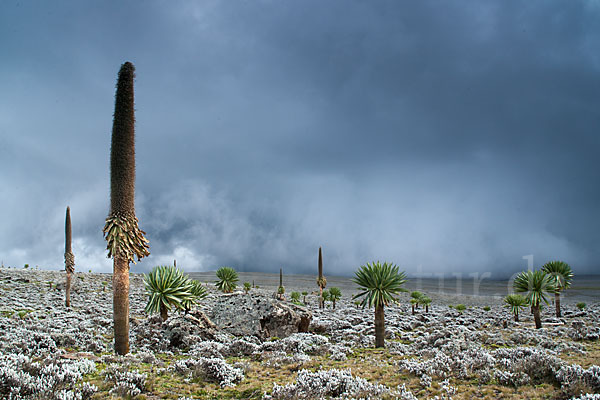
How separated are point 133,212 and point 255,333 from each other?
840cm

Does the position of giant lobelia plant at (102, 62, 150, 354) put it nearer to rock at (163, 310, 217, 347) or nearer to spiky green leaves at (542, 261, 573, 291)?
rock at (163, 310, 217, 347)

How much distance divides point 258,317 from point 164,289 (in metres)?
4.84

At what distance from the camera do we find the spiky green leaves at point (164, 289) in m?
15.7

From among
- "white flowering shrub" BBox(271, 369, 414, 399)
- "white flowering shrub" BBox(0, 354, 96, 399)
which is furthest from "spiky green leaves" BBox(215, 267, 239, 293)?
"white flowering shrub" BBox(271, 369, 414, 399)

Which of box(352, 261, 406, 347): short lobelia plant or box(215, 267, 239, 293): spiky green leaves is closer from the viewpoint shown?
box(352, 261, 406, 347): short lobelia plant

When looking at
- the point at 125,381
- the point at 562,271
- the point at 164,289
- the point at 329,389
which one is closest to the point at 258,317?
the point at 164,289

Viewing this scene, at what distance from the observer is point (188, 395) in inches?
334

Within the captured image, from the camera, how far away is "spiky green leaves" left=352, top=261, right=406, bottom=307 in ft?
50.9

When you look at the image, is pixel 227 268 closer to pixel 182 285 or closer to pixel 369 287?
pixel 182 285

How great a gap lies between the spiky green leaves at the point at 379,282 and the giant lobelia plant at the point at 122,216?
9448mm

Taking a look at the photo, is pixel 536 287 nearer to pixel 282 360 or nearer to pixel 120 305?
pixel 282 360

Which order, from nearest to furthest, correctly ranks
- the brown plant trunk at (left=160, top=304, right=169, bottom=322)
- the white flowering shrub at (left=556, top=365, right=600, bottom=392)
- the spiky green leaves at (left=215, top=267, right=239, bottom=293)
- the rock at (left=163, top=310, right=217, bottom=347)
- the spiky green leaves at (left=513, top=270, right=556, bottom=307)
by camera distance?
the white flowering shrub at (left=556, top=365, right=600, bottom=392) → the rock at (left=163, top=310, right=217, bottom=347) → the brown plant trunk at (left=160, top=304, right=169, bottom=322) → the spiky green leaves at (left=513, top=270, right=556, bottom=307) → the spiky green leaves at (left=215, top=267, right=239, bottom=293)

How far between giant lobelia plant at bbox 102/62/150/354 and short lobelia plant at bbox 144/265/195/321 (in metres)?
3.13

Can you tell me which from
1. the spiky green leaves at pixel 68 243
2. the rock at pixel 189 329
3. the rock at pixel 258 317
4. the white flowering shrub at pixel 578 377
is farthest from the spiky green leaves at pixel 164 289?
the spiky green leaves at pixel 68 243
